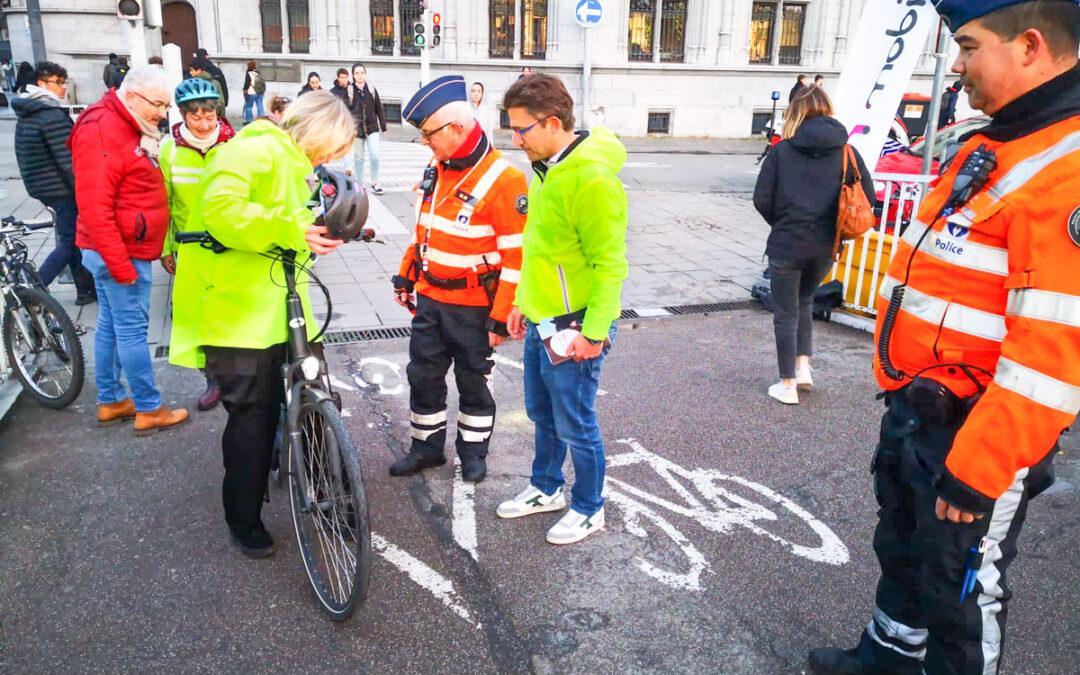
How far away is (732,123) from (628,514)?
2340cm

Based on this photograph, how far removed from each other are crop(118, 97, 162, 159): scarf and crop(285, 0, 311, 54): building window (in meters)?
21.4

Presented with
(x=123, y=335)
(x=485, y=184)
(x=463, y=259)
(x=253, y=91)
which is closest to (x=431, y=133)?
(x=485, y=184)

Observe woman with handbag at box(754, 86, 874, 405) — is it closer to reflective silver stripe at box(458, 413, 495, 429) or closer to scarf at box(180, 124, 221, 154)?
reflective silver stripe at box(458, 413, 495, 429)

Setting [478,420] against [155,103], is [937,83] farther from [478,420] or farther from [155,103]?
[155,103]

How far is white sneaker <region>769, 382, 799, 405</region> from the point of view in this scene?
518 centimetres

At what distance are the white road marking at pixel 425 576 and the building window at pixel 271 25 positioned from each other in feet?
77.4

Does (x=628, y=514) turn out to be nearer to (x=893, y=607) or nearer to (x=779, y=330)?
(x=893, y=607)

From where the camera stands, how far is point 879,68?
7.13 meters

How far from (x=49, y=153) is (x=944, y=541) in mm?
6626

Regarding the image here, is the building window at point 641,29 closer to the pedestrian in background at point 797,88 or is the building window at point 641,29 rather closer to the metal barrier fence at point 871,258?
Answer: the pedestrian in background at point 797,88

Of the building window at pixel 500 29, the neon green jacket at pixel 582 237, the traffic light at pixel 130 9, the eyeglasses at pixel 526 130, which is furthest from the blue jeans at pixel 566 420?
the building window at pixel 500 29

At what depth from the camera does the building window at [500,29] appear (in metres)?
23.8

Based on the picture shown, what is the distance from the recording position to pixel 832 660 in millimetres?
2740

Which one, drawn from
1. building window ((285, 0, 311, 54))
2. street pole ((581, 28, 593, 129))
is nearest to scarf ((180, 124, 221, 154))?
street pole ((581, 28, 593, 129))
